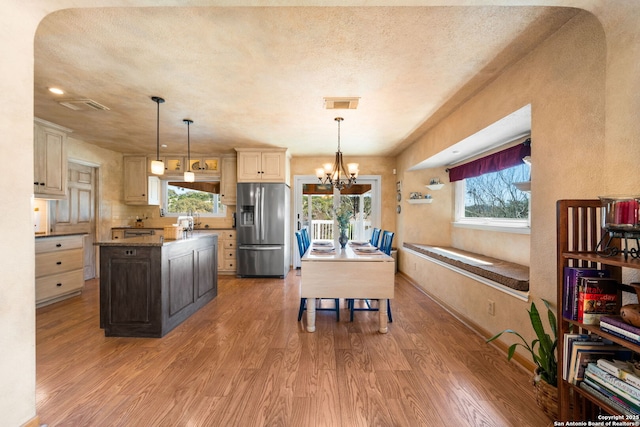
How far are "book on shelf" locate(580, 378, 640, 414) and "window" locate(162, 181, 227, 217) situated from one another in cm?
550

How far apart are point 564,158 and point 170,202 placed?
6109mm

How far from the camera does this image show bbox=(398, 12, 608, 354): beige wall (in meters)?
1.56

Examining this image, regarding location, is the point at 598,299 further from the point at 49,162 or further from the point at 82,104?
the point at 49,162

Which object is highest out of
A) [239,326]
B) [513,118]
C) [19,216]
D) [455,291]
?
[513,118]

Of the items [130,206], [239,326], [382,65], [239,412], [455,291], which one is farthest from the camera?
[130,206]

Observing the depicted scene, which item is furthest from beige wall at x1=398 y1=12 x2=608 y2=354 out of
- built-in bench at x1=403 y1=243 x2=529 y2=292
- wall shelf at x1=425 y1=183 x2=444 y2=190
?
wall shelf at x1=425 y1=183 x2=444 y2=190

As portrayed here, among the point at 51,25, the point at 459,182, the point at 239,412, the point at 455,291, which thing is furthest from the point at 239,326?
the point at 459,182

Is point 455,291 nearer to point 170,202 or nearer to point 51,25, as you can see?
point 51,25

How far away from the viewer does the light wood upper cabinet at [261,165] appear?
4965 mm

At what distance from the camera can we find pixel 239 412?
1629 millimetres

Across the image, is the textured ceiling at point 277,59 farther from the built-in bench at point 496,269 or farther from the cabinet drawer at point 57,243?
the built-in bench at point 496,269

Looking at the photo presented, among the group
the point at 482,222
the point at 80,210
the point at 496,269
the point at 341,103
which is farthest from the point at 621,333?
the point at 80,210

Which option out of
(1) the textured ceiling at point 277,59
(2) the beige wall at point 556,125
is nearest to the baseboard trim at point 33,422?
(2) the beige wall at point 556,125

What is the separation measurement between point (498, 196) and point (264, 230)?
3.56m
